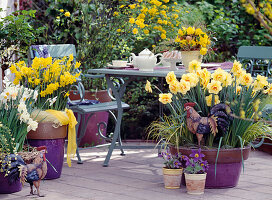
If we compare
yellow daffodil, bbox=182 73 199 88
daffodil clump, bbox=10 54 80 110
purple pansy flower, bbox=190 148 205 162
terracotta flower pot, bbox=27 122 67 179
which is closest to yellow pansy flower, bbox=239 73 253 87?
yellow daffodil, bbox=182 73 199 88

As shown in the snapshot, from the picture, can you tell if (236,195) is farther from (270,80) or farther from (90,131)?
(90,131)

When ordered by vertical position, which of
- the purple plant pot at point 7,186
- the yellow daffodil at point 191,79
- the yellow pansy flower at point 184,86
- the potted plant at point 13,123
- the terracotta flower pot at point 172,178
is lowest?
the purple plant pot at point 7,186

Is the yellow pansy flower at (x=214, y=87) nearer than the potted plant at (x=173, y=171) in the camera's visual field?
Yes

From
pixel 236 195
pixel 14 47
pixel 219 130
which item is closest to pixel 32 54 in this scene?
pixel 14 47

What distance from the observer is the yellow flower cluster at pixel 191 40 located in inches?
168

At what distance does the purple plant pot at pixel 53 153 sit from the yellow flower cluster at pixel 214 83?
3.13 feet

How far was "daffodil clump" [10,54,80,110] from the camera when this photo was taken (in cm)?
393

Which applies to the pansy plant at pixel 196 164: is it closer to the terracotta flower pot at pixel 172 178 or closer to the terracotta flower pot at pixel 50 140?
the terracotta flower pot at pixel 172 178

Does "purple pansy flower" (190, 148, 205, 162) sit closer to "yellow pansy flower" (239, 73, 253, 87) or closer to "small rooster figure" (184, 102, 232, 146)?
"small rooster figure" (184, 102, 232, 146)

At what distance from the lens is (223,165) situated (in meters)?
3.66

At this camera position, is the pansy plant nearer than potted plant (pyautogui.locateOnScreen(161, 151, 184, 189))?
Yes

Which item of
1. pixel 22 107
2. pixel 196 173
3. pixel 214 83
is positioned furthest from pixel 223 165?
pixel 22 107

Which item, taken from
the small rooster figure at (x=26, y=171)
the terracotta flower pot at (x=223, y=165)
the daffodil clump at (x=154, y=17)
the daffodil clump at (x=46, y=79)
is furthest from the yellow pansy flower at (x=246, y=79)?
the daffodil clump at (x=154, y=17)

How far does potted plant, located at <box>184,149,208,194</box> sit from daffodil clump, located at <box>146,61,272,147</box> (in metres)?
0.27
